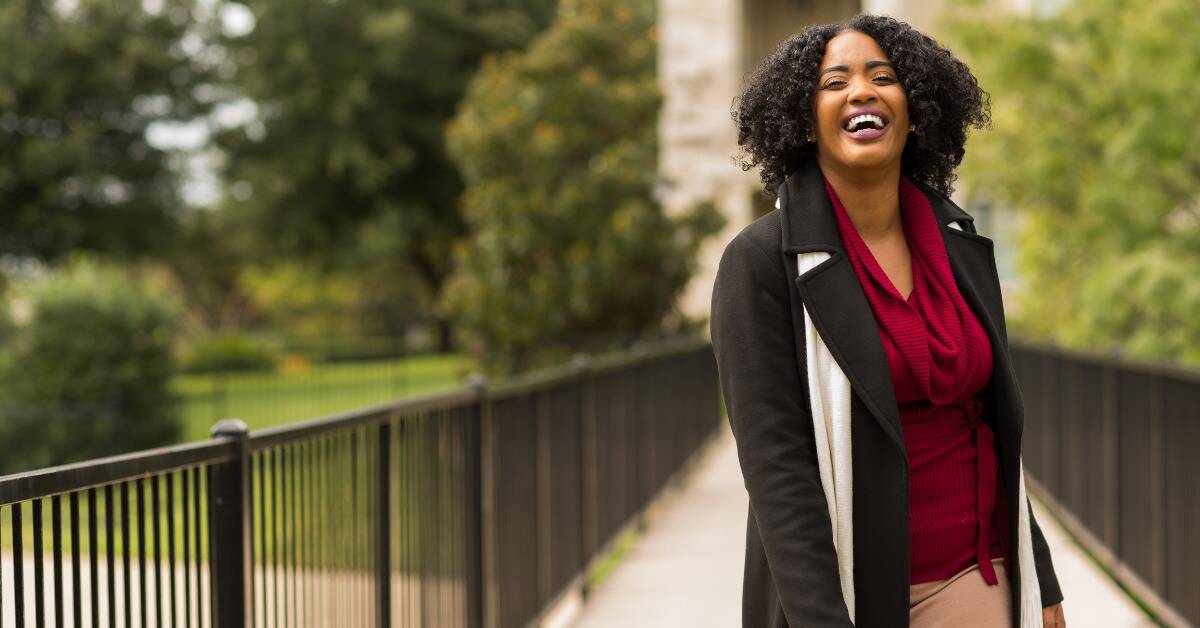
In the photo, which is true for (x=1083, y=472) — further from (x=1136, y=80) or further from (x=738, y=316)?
(x=738, y=316)

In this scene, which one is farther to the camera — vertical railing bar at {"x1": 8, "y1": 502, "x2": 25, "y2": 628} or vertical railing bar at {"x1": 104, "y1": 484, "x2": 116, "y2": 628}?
vertical railing bar at {"x1": 104, "y1": 484, "x2": 116, "y2": 628}

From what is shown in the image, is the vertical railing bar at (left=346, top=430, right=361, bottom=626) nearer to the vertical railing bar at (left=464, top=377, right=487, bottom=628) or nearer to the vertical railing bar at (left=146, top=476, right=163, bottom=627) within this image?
the vertical railing bar at (left=146, top=476, right=163, bottom=627)

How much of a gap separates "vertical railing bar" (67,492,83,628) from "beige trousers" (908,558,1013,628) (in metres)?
1.59

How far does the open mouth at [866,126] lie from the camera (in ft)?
8.71

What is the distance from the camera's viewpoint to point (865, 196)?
2730 millimetres

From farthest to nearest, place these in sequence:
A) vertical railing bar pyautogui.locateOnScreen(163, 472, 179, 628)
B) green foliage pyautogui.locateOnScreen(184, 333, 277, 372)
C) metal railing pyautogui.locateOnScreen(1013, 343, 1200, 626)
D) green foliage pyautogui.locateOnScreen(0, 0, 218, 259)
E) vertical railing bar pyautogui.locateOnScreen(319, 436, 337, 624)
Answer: green foliage pyautogui.locateOnScreen(184, 333, 277, 372), green foliage pyautogui.locateOnScreen(0, 0, 218, 259), metal railing pyautogui.locateOnScreen(1013, 343, 1200, 626), vertical railing bar pyautogui.locateOnScreen(319, 436, 337, 624), vertical railing bar pyautogui.locateOnScreen(163, 472, 179, 628)

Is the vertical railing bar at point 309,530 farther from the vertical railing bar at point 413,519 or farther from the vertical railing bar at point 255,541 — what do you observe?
the vertical railing bar at point 413,519

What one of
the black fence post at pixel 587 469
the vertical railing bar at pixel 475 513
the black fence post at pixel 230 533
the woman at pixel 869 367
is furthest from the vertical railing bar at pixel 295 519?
the black fence post at pixel 587 469

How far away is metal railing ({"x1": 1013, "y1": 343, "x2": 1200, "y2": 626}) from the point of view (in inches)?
237

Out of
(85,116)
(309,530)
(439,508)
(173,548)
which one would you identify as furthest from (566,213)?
(85,116)

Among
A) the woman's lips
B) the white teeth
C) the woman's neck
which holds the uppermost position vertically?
the white teeth

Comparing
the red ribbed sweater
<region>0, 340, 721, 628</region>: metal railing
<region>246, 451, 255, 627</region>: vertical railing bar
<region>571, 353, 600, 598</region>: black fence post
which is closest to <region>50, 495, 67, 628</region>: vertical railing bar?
<region>0, 340, 721, 628</region>: metal railing

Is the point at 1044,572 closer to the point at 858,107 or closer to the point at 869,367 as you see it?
the point at 869,367

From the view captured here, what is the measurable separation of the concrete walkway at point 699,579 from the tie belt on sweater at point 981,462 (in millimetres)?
4306
